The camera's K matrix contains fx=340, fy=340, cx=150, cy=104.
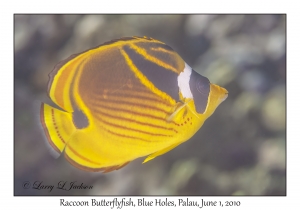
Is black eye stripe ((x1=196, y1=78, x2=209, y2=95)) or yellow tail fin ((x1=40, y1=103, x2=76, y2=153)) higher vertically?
black eye stripe ((x1=196, y1=78, x2=209, y2=95))

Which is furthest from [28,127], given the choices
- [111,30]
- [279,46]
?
[279,46]

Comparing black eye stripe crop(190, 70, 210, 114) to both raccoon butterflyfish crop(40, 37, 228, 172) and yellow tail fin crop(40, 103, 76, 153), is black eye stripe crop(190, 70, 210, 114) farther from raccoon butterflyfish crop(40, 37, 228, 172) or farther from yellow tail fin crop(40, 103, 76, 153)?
yellow tail fin crop(40, 103, 76, 153)

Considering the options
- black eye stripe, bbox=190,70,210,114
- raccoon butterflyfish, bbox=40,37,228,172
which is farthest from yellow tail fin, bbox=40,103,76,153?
black eye stripe, bbox=190,70,210,114

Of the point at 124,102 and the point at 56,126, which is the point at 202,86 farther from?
the point at 56,126

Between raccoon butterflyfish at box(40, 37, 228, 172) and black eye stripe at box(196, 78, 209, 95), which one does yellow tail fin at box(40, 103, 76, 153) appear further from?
black eye stripe at box(196, 78, 209, 95)

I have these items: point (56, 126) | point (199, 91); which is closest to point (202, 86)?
point (199, 91)

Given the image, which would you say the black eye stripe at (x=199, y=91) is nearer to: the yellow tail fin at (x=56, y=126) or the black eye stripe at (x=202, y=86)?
the black eye stripe at (x=202, y=86)

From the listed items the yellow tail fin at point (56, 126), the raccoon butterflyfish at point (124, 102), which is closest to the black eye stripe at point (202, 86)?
the raccoon butterflyfish at point (124, 102)

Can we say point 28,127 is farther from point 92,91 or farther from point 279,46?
point 279,46
